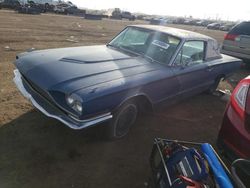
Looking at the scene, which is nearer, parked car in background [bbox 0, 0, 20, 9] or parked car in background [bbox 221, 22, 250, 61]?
parked car in background [bbox 221, 22, 250, 61]

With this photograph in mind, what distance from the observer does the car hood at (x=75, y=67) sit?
309 centimetres

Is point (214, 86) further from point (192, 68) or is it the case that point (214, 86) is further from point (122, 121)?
point (122, 121)

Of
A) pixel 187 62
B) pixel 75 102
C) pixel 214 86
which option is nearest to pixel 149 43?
pixel 187 62

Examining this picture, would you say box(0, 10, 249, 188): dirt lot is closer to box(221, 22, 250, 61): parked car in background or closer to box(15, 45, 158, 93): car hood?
box(15, 45, 158, 93): car hood

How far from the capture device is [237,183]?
6.10 feet

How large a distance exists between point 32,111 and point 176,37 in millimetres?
2870

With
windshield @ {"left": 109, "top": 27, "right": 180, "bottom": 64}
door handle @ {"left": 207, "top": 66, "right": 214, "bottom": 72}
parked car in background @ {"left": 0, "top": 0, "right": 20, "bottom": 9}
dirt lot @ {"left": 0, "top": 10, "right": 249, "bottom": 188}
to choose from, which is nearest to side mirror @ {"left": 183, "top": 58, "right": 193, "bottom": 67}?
windshield @ {"left": 109, "top": 27, "right": 180, "bottom": 64}

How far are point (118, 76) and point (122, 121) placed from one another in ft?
2.33

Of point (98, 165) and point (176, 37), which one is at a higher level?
point (176, 37)

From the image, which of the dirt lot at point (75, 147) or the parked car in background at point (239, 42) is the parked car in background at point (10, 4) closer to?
the parked car in background at point (239, 42)

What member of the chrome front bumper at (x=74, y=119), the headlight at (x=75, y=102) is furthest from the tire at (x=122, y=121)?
the headlight at (x=75, y=102)

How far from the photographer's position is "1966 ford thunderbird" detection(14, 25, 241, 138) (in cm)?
301

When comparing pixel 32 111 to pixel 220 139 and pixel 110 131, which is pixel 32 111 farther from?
pixel 220 139

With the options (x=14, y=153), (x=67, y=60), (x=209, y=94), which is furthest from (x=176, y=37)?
(x=14, y=153)
